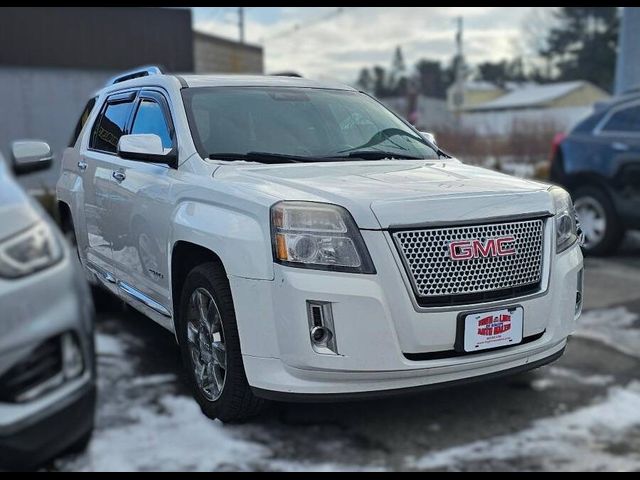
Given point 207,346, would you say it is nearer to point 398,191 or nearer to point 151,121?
point 398,191

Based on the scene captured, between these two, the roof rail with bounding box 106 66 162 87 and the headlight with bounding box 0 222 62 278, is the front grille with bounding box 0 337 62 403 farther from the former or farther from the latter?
the roof rail with bounding box 106 66 162 87

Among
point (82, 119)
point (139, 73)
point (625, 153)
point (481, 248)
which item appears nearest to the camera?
point (481, 248)

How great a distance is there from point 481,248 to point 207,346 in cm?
106

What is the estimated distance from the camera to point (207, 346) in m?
2.48

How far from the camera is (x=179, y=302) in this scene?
8.61 feet

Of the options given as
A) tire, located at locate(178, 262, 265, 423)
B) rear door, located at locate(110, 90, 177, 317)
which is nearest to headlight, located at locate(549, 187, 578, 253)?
tire, located at locate(178, 262, 265, 423)

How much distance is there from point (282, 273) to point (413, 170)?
0.88m

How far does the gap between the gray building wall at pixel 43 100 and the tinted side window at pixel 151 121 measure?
42.2ft

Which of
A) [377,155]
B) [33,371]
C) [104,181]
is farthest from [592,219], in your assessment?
[33,371]

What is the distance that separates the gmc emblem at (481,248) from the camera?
2295 mm

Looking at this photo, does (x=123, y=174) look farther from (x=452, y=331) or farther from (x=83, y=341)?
(x=83, y=341)

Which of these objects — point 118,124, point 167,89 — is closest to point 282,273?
point 167,89

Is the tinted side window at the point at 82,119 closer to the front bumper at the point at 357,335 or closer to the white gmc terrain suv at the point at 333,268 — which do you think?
the white gmc terrain suv at the point at 333,268

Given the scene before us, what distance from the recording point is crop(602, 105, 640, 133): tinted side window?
706 centimetres
